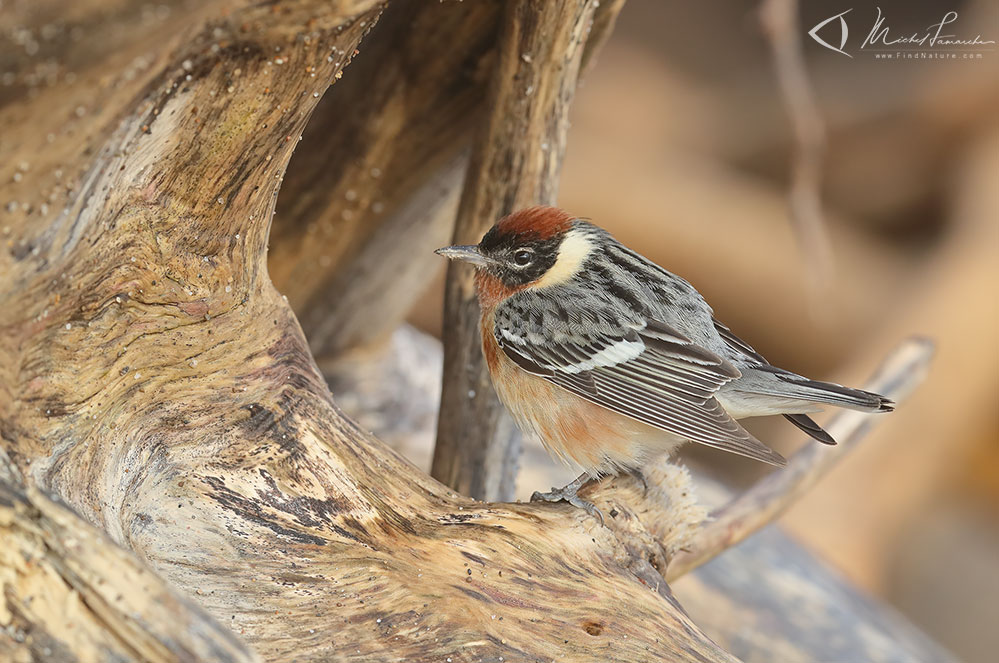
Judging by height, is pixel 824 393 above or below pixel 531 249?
below

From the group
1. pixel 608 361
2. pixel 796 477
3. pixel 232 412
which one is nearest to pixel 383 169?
pixel 608 361

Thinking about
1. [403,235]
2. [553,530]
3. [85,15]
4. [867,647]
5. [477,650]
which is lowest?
[867,647]

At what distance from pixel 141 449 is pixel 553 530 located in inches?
44.4

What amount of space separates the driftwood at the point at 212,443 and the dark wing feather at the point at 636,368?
11.3 inches

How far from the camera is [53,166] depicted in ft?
5.84

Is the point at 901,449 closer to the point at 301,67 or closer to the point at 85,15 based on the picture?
the point at 301,67

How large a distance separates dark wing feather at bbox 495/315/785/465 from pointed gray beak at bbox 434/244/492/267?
274 mm

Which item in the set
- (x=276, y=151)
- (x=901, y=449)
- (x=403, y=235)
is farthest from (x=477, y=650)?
(x=901, y=449)

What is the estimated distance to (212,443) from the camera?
248 cm

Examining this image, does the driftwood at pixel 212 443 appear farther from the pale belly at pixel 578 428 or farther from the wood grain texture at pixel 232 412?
the pale belly at pixel 578 428

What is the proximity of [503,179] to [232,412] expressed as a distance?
4.64 ft

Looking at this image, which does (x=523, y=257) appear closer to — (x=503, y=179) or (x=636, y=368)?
(x=503, y=179)

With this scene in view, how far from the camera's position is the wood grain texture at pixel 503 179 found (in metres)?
3.07

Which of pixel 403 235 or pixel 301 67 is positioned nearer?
pixel 301 67
